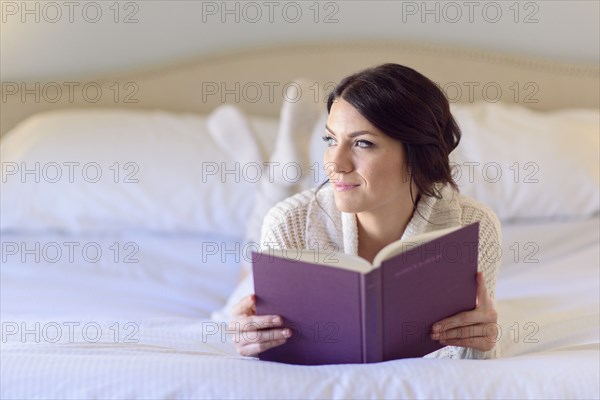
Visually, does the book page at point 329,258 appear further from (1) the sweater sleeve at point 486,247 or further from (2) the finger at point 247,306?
(1) the sweater sleeve at point 486,247

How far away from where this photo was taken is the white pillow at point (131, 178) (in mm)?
2121

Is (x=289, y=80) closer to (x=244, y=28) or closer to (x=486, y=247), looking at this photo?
(x=244, y=28)

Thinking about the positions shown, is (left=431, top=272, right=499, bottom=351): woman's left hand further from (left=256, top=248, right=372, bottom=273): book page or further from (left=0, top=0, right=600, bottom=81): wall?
(left=0, top=0, right=600, bottom=81): wall

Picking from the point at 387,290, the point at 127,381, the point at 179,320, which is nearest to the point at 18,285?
→ the point at 179,320

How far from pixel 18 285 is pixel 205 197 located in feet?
1.75

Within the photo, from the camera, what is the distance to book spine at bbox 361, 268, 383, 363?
1.11m

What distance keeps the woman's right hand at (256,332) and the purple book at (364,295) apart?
2 cm

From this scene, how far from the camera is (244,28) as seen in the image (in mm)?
2584

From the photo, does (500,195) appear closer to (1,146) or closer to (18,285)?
(18,285)

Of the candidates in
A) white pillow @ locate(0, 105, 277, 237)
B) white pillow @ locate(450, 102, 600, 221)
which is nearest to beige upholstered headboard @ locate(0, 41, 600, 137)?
white pillow @ locate(0, 105, 277, 237)

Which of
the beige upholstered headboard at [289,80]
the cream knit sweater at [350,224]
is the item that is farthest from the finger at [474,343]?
the beige upholstered headboard at [289,80]

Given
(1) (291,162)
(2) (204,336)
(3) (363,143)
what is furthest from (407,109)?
(1) (291,162)

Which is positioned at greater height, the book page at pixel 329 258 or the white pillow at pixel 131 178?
the white pillow at pixel 131 178

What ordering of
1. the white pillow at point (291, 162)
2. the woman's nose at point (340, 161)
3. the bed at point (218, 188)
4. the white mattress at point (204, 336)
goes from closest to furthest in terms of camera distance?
1. the white mattress at point (204, 336)
2. the woman's nose at point (340, 161)
3. the bed at point (218, 188)
4. the white pillow at point (291, 162)
